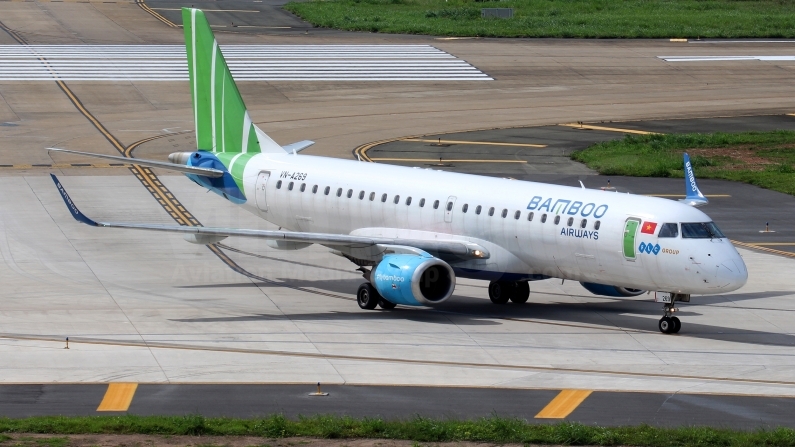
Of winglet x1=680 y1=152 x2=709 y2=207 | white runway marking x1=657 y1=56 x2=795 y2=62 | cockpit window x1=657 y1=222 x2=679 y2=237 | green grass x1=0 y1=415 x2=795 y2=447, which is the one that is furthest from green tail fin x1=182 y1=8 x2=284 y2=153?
white runway marking x1=657 y1=56 x2=795 y2=62

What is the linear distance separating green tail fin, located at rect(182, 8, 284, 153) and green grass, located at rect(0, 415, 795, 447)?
21065 millimetres

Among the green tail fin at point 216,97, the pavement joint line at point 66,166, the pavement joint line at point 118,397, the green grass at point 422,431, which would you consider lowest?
the pavement joint line at point 66,166

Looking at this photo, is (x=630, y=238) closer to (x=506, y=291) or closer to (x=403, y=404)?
(x=506, y=291)

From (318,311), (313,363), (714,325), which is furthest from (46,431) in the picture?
(714,325)

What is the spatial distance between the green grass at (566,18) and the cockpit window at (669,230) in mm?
76045

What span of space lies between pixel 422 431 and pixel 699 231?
12.9 meters

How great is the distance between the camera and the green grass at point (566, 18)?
4301 inches

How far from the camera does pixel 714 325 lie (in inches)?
1393

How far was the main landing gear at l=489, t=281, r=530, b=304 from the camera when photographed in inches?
1496

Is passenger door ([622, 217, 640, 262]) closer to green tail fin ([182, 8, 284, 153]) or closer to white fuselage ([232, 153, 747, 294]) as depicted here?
white fuselage ([232, 153, 747, 294])

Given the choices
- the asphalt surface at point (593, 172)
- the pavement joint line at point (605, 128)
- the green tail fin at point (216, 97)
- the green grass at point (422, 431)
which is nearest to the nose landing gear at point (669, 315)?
the green grass at point (422, 431)

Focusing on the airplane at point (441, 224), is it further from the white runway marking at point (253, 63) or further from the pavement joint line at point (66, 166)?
the white runway marking at point (253, 63)

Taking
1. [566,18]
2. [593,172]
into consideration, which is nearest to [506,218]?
[593,172]

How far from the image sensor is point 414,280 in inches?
1356
